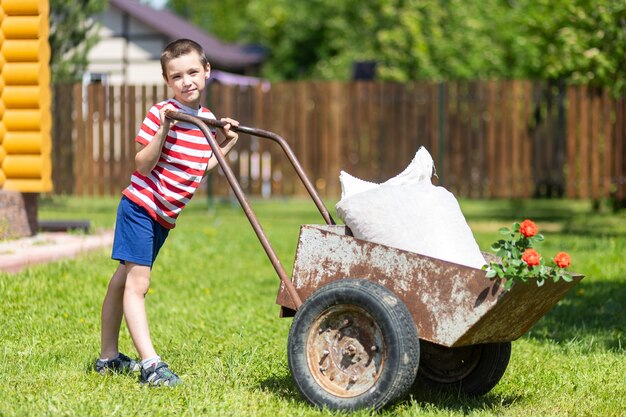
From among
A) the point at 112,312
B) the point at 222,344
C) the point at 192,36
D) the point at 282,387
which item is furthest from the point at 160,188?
the point at 192,36

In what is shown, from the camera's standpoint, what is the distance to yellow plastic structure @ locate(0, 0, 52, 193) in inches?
375

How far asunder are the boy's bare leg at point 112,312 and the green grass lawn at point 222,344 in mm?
183

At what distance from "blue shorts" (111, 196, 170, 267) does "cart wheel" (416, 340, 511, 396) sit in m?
1.33

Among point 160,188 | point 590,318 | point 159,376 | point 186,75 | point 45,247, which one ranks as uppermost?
point 186,75

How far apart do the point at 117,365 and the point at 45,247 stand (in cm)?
350

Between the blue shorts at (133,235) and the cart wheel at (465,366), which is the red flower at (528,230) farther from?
the blue shorts at (133,235)

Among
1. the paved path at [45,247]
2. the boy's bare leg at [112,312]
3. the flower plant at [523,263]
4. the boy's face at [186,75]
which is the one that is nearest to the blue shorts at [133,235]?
the boy's bare leg at [112,312]

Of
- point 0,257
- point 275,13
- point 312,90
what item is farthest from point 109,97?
point 275,13

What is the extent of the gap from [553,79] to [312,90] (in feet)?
12.5

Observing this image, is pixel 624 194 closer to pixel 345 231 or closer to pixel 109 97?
pixel 109 97

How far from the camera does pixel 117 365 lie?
→ 205 inches

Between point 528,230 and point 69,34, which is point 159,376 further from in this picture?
point 69,34

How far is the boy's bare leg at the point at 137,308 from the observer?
4.89 m

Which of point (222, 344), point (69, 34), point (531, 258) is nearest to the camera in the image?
point (531, 258)
